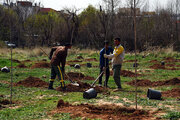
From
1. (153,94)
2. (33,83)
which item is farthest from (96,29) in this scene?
(153,94)

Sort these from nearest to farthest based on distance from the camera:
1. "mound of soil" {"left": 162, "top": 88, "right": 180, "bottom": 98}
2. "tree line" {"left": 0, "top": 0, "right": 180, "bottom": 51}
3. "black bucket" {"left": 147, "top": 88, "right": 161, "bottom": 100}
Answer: "black bucket" {"left": 147, "top": 88, "right": 161, "bottom": 100} < "mound of soil" {"left": 162, "top": 88, "right": 180, "bottom": 98} < "tree line" {"left": 0, "top": 0, "right": 180, "bottom": 51}

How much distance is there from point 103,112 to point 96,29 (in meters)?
37.5

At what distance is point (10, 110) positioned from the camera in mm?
7344

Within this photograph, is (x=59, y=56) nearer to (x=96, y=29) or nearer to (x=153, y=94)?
(x=153, y=94)

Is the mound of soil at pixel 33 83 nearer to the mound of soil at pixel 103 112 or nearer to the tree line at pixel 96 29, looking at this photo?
the mound of soil at pixel 103 112

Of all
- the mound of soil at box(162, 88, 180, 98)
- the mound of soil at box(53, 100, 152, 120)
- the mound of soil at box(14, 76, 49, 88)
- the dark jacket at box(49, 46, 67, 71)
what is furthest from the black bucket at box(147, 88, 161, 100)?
the mound of soil at box(14, 76, 49, 88)

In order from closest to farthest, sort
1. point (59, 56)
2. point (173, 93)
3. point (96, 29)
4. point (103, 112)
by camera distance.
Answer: point (103, 112) < point (173, 93) < point (59, 56) < point (96, 29)

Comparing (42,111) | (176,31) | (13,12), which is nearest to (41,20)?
(13,12)

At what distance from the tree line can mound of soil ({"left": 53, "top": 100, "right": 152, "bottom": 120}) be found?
27233 mm

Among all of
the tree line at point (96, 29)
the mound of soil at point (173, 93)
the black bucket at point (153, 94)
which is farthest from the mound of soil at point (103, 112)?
the tree line at point (96, 29)

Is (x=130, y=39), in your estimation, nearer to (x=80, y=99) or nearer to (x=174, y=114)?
(x=80, y=99)

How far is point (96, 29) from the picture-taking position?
1719 inches

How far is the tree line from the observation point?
36.6 metres

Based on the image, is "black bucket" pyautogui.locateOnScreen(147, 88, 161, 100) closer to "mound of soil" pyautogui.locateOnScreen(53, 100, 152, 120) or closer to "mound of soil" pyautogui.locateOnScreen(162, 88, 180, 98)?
"mound of soil" pyautogui.locateOnScreen(162, 88, 180, 98)
